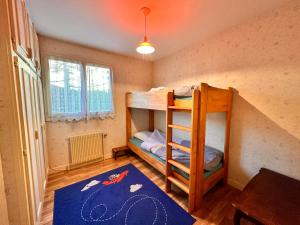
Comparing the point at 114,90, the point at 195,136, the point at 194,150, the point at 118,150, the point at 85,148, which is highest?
the point at 114,90

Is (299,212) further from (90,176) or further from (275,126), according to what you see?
(90,176)

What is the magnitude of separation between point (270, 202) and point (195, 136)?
89 cm

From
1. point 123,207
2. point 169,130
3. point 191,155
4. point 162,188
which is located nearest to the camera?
point 191,155

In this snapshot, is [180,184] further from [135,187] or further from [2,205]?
[2,205]

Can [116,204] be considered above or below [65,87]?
below

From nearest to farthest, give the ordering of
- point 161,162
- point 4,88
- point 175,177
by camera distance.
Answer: point 4,88
point 175,177
point 161,162

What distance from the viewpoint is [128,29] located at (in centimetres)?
213

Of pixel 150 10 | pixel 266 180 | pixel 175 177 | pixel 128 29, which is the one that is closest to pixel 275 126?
pixel 266 180

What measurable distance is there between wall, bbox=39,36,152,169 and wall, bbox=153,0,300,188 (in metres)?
1.79

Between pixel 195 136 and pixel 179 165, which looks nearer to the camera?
pixel 195 136

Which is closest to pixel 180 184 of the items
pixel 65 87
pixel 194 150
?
pixel 194 150

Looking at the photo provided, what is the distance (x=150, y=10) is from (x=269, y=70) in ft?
5.79

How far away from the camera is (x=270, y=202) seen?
4.09ft

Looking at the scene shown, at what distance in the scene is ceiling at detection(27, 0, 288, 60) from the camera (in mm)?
1591
